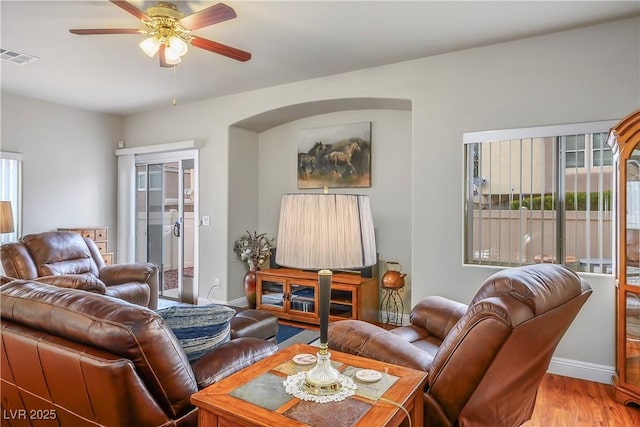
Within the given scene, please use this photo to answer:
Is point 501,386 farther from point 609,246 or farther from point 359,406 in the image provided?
point 609,246

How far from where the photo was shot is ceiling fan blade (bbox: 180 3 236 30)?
2188 mm

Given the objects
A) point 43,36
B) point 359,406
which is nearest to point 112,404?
point 359,406

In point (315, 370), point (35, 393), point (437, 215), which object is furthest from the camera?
point (437, 215)

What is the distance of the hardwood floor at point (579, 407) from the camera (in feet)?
7.39

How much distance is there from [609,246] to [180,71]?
13.3ft

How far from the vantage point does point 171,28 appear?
2.56 metres

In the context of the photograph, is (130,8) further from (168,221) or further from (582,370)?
(582,370)

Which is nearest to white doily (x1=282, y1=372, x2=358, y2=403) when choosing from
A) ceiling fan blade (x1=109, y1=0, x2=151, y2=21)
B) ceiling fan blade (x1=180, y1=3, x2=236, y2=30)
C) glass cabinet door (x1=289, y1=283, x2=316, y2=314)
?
ceiling fan blade (x1=180, y1=3, x2=236, y2=30)

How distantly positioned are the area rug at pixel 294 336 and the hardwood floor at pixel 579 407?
177 cm

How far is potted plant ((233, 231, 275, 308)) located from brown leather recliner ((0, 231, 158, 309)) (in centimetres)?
104

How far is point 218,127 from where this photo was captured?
4.83 m

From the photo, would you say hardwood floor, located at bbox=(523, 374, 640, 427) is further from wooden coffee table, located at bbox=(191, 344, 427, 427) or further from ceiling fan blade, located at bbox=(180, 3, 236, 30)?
ceiling fan blade, located at bbox=(180, 3, 236, 30)

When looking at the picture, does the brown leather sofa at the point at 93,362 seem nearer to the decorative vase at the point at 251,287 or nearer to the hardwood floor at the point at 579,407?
the hardwood floor at the point at 579,407

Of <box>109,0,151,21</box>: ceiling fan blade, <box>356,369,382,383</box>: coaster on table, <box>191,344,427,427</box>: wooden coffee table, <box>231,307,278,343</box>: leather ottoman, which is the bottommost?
<box>231,307,278,343</box>: leather ottoman
